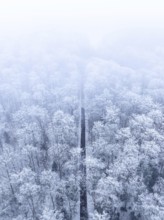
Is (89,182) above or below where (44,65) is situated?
below

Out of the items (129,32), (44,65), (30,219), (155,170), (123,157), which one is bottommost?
(30,219)

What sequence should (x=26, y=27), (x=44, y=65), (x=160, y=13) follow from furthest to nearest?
(x=160, y=13) → (x=26, y=27) → (x=44, y=65)

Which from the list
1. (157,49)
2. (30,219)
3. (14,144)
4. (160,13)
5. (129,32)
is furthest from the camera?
(160,13)

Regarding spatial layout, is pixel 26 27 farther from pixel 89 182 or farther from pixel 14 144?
pixel 89 182

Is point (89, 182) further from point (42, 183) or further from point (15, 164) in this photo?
point (15, 164)

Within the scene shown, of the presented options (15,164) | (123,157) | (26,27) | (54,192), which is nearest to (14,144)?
(15,164)

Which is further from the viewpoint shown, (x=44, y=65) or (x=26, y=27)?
(x=26, y=27)
